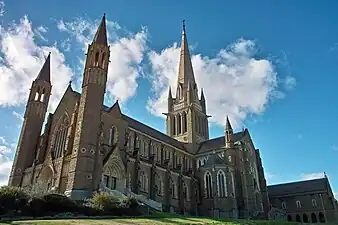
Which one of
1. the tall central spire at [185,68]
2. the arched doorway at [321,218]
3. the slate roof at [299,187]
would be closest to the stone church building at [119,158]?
the slate roof at [299,187]

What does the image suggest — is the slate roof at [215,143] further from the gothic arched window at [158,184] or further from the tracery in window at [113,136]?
the tracery in window at [113,136]

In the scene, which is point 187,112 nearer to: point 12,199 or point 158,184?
point 158,184

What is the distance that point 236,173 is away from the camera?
65062 millimetres

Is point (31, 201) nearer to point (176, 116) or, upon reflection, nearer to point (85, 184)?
point (85, 184)

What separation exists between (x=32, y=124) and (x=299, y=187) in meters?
64.5

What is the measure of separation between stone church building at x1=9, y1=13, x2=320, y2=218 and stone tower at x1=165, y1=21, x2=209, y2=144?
144 inches

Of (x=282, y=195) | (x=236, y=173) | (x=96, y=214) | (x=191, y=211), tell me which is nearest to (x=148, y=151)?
(x=191, y=211)

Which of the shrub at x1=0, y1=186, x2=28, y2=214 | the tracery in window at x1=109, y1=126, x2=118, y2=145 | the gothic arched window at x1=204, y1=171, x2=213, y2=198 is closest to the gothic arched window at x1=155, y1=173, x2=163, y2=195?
the tracery in window at x1=109, y1=126, x2=118, y2=145

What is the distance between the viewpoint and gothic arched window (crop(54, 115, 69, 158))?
163 ft

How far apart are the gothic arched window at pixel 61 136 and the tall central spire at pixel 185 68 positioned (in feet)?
140

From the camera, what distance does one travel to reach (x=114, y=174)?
4700cm

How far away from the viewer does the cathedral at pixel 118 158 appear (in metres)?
44.7

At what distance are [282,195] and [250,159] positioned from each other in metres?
20.5

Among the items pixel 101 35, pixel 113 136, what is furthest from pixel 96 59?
pixel 113 136
